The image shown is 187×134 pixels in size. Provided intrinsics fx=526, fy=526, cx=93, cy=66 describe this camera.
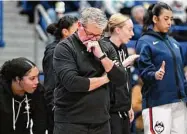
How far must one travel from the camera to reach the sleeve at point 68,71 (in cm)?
355

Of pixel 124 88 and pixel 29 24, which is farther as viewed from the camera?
pixel 29 24

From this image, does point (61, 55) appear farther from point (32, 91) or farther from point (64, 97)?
point (32, 91)

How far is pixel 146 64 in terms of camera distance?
4.45 m

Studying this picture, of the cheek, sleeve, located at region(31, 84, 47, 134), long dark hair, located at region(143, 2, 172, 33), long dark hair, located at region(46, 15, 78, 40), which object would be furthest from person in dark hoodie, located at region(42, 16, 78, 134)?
long dark hair, located at region(143, 2, 172, 33)

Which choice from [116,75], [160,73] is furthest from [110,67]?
[160,73]

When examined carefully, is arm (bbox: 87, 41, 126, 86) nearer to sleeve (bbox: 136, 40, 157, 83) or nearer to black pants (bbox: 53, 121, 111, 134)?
black pants (bbox: 53, 121, 111, 134)

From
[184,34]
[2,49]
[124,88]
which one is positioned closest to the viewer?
[124,88]

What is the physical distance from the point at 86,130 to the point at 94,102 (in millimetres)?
203

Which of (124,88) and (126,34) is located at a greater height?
(126,34)

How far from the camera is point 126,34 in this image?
464 cm

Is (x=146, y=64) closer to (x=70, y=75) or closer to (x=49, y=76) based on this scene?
(x=49, y=76)

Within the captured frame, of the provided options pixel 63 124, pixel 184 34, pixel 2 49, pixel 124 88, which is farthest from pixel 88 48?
pixel 184 34

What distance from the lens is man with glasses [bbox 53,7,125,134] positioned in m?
3.58

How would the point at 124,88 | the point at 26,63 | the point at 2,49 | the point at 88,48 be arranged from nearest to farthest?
the point at 88,48, the point at 26,63, the point at 124,88, the point at 2,49
